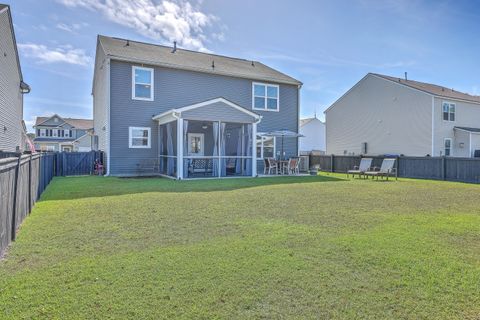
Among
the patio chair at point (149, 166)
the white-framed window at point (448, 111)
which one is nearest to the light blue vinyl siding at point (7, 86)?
the patio chair at point (149, 166)

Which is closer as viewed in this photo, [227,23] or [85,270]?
[85,270]

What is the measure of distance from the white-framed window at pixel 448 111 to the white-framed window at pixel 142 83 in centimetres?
1977

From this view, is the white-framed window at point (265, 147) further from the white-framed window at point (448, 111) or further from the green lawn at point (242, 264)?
the white-framed window at point (448, 111)

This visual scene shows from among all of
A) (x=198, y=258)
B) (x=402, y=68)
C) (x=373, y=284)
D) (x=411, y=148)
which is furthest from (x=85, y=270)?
(x=402, y=68)

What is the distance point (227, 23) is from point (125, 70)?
5.51 meters

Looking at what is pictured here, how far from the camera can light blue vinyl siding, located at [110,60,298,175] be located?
50.6 ft

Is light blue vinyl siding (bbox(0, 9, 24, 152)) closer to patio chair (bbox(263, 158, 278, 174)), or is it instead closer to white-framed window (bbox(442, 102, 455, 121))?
patio chair (bbox(263, 158, 278, 174))

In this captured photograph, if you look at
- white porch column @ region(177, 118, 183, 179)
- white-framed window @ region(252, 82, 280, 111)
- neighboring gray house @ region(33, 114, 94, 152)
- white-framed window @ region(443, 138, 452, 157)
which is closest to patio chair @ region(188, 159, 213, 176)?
white porch column @ region(177, 118, 183, 179)

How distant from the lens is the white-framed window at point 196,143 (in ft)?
59.5

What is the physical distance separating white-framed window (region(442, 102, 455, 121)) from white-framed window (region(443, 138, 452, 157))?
150 cm

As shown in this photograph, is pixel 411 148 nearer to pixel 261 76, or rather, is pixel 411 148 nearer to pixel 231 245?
pixel 261 76

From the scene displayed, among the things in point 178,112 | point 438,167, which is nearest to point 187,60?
point 178,112

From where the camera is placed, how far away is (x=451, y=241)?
15.6 feet

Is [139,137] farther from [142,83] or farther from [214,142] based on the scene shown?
[214,142]
